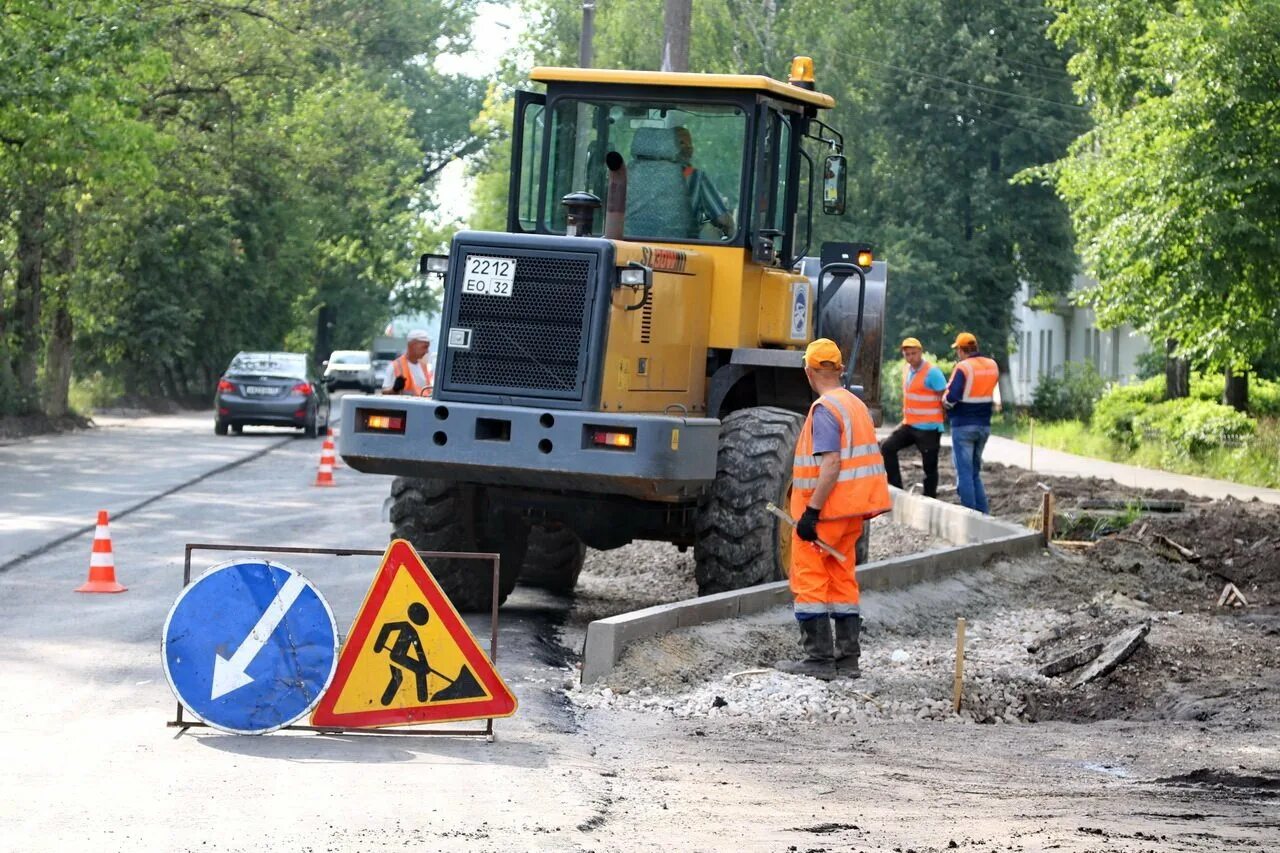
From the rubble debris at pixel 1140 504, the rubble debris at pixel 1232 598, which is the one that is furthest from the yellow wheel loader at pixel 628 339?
the rubble debris at pixel 1140 504

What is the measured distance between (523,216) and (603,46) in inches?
1633

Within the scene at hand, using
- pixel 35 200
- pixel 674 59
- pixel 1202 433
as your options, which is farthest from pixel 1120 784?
pixel 35 200

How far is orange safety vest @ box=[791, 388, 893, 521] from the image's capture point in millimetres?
10414

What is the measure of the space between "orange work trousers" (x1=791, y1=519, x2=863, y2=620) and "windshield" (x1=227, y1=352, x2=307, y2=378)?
85.1 feet

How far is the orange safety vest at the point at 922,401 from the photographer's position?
1961cm

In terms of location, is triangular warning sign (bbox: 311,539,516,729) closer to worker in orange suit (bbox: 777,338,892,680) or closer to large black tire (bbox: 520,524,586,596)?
worker in orange suit (bbox: 777,338,892,680)

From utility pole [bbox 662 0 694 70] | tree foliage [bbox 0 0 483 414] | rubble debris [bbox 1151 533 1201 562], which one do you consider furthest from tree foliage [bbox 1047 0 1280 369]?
tree foliage [bbox 0 0 483 414]

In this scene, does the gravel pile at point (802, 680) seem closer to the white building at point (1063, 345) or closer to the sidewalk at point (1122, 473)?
the sidewalk at point (1122, 473)

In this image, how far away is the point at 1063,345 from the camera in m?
66.7

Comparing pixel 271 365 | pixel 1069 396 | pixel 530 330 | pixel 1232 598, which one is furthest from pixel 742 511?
pixel 1069 396

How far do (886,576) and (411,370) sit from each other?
17.3ft

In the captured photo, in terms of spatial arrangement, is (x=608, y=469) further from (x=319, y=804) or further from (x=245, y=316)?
(x=245, y=316)

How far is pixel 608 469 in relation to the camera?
36.2ft

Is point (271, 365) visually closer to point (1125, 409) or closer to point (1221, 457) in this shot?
point (1125, 409)
